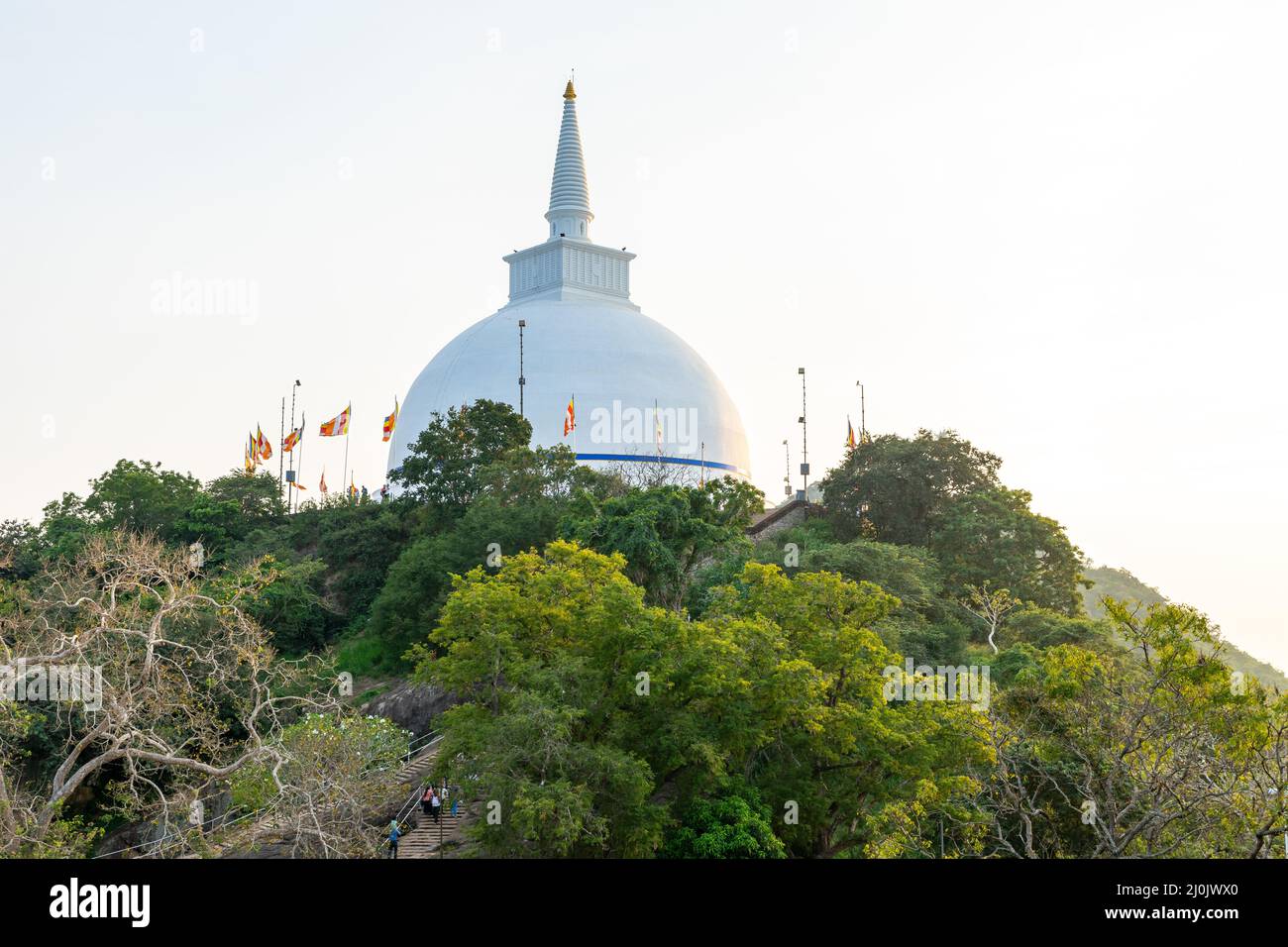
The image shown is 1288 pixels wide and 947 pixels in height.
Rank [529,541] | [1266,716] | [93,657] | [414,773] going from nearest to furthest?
[1266,716], [93,657], [414,773], [529,541]

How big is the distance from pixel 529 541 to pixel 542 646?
→ 1092 cm

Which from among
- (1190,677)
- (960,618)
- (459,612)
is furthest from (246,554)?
(1190,677)

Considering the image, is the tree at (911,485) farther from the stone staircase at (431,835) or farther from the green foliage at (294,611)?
the stone staircase at (431,835)

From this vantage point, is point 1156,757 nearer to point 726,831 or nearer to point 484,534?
point 726,831

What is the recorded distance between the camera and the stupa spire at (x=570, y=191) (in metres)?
62.6

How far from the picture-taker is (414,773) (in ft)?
93.7

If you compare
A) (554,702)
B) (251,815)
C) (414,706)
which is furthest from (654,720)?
(414,706)

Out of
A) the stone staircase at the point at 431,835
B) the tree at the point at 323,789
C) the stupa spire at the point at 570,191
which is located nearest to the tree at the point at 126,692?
the tree at the point at 323,789

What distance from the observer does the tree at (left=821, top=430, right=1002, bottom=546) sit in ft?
135

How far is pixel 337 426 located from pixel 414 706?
19.3m

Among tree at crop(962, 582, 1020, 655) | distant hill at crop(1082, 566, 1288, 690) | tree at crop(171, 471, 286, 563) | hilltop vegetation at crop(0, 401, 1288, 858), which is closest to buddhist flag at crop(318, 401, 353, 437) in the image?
tree at crop(171, 471, 286, 563)

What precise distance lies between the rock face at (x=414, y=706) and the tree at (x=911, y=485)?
53.5ft
